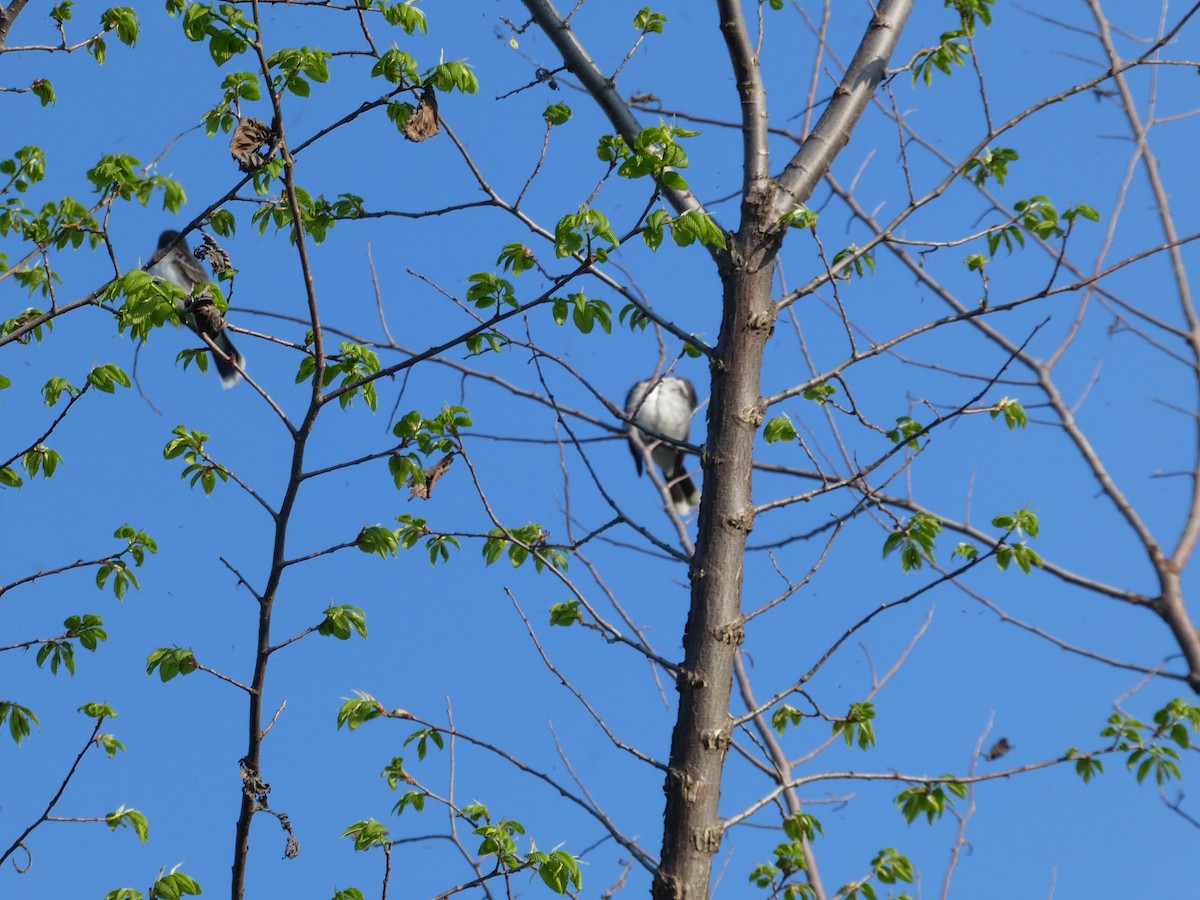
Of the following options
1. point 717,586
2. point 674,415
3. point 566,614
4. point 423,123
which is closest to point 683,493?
point 674,415

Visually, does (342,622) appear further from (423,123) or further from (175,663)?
(423,123)

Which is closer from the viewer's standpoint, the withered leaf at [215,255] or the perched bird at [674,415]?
the withered leaf at [215,255]

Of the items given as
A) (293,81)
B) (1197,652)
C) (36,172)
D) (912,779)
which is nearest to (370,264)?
(36,172)

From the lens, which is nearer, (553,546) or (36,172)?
(553,546)

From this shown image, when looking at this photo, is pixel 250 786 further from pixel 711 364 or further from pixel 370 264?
pixel 370 264

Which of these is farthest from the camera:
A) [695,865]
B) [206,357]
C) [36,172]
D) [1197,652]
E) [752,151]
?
[1197,652]

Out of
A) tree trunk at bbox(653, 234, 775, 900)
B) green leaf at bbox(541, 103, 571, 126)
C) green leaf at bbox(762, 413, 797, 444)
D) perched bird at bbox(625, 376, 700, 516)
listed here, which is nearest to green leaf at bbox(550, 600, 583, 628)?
tree trunk at bbox(653, 234, 775, 900)

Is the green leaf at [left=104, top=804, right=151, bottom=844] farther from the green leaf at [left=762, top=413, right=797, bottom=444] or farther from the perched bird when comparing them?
the perched bird

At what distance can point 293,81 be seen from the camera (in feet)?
11.6

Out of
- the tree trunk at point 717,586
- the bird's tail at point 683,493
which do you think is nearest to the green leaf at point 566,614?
the tree trunk at point 717,586

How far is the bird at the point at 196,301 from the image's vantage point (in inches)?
142

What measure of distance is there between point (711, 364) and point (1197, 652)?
14.0ft

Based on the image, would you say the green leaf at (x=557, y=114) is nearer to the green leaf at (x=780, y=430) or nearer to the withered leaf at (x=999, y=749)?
the green leaf at (x=780, y=430)

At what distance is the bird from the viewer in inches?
142
